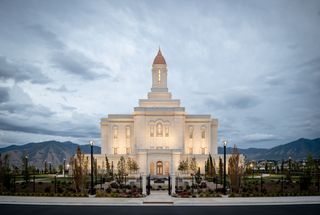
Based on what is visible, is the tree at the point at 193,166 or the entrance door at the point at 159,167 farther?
the entrance door at the point at 159,167

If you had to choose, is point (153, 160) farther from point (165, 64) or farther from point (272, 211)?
point (272, 211)

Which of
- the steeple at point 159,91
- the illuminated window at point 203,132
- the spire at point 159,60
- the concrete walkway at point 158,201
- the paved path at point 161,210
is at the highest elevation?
the spire at point 159,60

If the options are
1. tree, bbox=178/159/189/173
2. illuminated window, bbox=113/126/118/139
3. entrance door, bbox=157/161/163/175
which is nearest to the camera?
tree, bbox=178/159/189/173

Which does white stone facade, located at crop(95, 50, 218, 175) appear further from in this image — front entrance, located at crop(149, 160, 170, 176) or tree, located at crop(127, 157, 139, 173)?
tree, located at crop(127, 157, 139, 173)

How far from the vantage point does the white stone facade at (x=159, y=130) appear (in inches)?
2729

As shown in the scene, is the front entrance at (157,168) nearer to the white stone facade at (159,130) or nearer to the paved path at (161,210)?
the white stone facade at (159,130)

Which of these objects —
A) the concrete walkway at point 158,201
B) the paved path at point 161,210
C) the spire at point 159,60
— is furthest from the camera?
the spire at point 159,60

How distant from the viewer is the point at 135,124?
2766 inches

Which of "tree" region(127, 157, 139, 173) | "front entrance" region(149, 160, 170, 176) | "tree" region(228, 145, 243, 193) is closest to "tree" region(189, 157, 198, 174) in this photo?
"front entrance" region(149, 160, 170, 176)

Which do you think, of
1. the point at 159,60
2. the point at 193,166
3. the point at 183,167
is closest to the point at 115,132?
the point at 159,60

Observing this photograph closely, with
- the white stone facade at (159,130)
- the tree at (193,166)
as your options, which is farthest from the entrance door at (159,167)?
the tree at (193,166)

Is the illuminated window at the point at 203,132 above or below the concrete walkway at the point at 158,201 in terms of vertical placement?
above

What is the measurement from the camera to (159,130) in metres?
70.6

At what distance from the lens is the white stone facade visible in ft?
227
